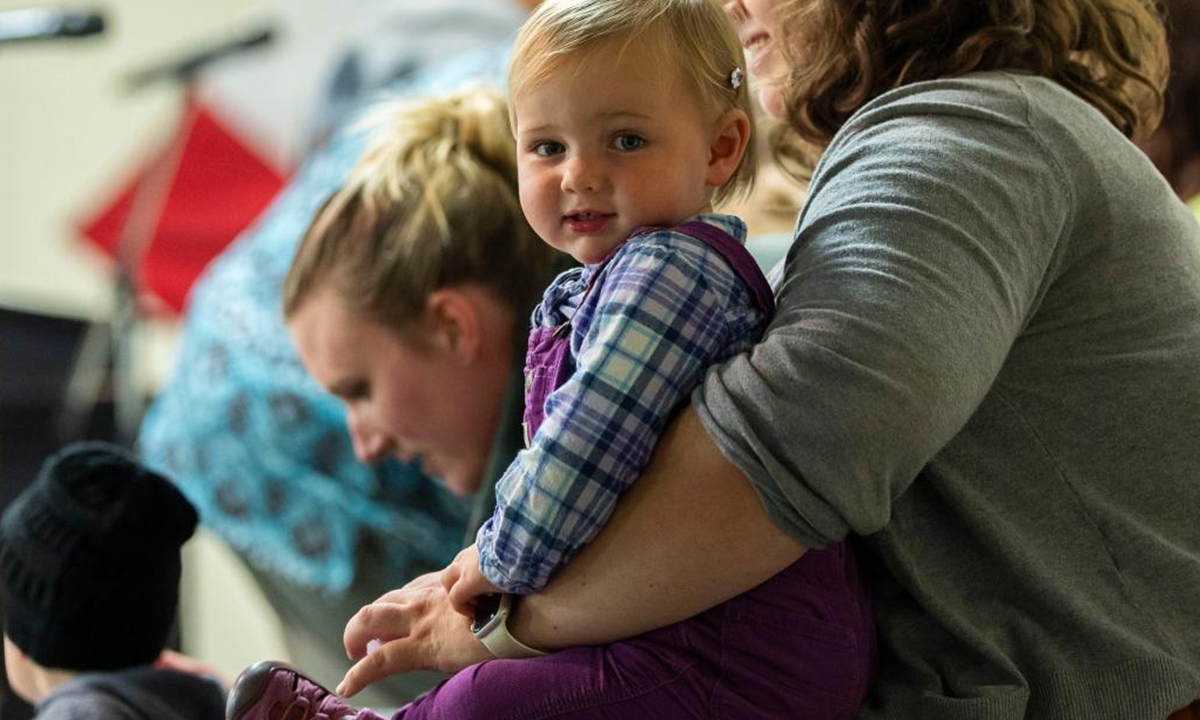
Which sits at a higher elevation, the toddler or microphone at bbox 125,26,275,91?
the toddler

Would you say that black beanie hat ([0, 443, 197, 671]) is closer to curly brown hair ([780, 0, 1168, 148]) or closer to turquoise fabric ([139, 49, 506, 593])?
turquoise fabric ([139, 49, 506, 593])

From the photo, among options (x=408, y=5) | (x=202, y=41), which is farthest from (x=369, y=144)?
(x=202, y=41)

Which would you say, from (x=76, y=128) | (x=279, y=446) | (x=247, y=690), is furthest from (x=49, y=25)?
(x=76, y=128)

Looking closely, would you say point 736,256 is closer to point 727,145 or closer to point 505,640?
point 727,145

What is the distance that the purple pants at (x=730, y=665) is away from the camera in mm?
966

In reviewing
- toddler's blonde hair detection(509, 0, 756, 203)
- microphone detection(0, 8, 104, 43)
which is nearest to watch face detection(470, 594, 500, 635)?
toddler's blonde hair detection(509, 0, 756, 203)

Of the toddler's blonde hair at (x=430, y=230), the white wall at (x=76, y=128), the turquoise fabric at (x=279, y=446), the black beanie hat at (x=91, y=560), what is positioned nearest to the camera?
the black beanie hat at (x=91, y=560)

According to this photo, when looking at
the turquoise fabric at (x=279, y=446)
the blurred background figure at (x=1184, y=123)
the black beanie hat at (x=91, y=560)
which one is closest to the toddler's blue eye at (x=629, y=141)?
the black beanie hat at (x=91, y=560)

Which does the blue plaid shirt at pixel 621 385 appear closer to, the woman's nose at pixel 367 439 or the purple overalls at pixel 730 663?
the purple overalls at pixel 730 663

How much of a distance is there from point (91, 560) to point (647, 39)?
748 mm

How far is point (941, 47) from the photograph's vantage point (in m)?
1.08

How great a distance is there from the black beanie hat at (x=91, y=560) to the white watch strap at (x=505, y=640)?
541 millimetres

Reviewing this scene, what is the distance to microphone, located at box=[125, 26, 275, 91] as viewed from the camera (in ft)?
10.2

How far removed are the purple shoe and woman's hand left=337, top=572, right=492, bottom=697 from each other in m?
0.03
